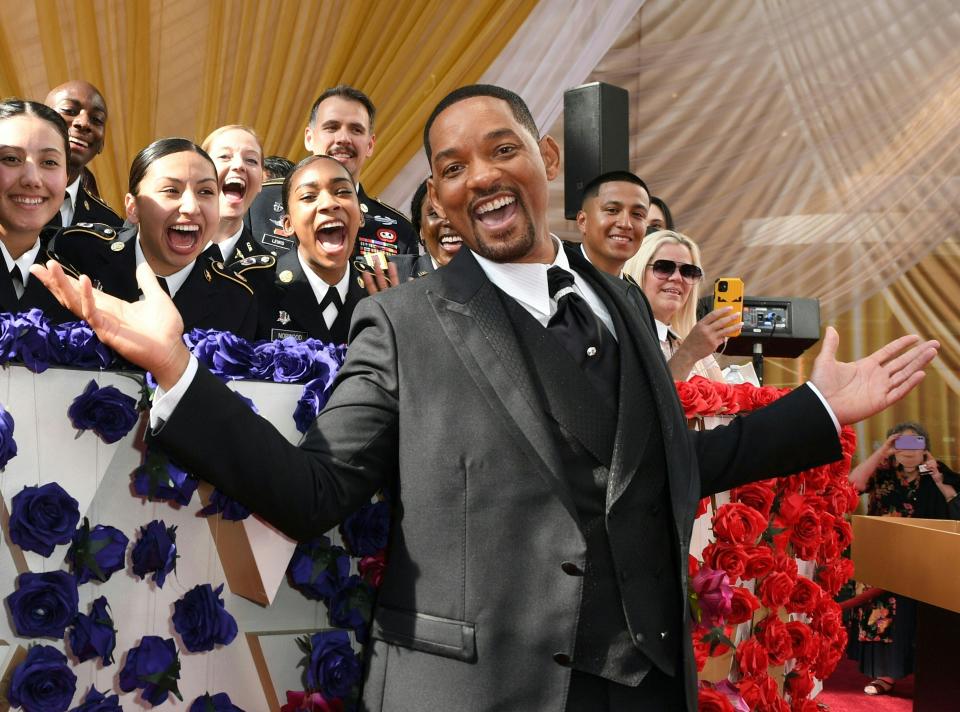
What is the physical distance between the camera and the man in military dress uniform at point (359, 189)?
389 cm

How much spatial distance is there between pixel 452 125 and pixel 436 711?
3.08ft

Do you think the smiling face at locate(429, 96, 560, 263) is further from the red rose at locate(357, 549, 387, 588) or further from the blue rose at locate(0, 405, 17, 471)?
Answer: the blue rose at locate(0, 405, 17, 471)

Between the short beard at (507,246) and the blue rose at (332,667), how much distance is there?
0.68 metres

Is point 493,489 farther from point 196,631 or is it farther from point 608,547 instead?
point 196,631

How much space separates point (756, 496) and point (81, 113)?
273 centimetres

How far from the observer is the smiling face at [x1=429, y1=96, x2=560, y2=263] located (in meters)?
1.77

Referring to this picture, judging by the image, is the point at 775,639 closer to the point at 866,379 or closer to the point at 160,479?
the point at 866,379

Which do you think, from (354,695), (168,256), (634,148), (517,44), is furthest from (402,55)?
(354,695)

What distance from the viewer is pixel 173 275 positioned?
2.54 metres

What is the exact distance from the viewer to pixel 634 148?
7.30 meters

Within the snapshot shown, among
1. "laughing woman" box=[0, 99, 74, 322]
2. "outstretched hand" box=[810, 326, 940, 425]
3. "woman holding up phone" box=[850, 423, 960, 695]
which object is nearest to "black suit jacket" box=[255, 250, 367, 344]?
"laughing woman" box=[0, 99, 74, 322]

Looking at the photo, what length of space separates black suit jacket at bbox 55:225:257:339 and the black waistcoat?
40.9 inches

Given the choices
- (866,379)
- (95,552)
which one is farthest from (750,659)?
(95,552)

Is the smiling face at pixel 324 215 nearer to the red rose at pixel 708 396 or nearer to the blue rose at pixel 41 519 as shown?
the red rose at pixel 708 396
